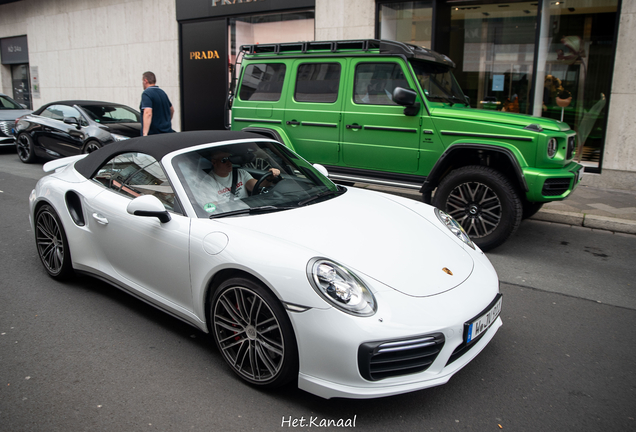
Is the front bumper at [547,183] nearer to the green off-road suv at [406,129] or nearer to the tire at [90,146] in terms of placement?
the green off-road suv at [406,129]

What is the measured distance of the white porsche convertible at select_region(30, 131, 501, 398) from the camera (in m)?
2.53

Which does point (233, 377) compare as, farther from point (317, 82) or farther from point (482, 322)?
point (317, 82)

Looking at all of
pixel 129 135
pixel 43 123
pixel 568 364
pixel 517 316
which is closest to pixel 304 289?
pixel 568 364

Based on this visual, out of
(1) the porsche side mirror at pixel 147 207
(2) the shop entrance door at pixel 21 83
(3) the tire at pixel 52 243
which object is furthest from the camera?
(2) the shop entrance door at pixel 21 83

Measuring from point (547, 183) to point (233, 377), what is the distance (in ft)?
13.0

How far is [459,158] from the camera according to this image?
236 inches

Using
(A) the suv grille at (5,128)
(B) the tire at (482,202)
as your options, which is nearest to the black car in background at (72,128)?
(A) the suv grille at (5,128)

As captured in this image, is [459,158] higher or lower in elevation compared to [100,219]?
higher

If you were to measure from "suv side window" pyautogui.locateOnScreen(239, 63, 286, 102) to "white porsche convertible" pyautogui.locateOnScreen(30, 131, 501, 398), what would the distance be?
131 inches

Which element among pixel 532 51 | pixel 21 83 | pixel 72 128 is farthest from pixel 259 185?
pixel 21 83

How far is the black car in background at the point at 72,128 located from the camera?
9891 millimetres

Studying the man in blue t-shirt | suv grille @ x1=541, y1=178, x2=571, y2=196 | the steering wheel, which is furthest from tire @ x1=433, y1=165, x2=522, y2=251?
the man in blue t-shirt

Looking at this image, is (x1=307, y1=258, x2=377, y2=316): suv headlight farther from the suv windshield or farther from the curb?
the curb

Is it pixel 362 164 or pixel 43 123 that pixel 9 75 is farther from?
pixel 362 164
